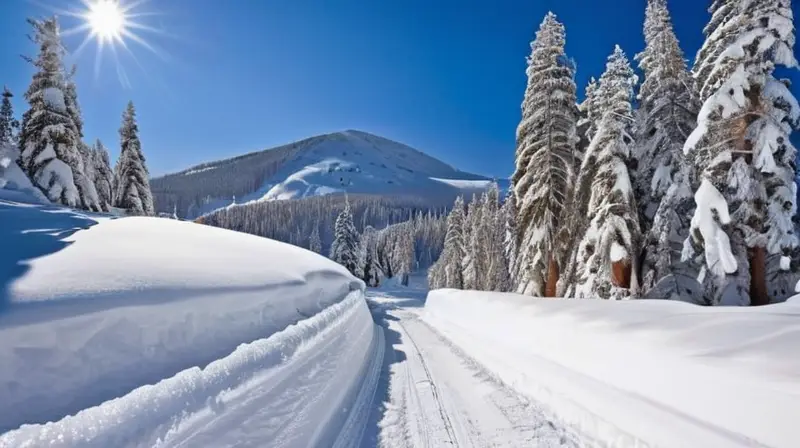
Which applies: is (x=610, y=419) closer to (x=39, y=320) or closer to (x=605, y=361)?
(x=605, y=361)

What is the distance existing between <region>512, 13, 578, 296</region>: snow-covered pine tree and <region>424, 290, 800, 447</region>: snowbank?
1115 centimetres

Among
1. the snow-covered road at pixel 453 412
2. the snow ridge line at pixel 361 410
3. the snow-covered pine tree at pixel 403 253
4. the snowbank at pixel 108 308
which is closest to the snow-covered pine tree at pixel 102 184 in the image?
the snowbank at pixel 108 308

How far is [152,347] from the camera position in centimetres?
327

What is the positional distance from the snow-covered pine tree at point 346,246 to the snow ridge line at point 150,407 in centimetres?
4509

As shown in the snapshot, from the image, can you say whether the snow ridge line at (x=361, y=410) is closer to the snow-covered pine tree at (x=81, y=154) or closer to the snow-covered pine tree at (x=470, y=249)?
the snow-covered pine tree at (x=81, y=154)

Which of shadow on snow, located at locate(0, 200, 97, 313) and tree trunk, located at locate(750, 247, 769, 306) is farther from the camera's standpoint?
tree trunk, located at locate(750, 247, 769, 306)

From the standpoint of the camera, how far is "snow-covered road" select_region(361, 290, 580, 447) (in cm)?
416

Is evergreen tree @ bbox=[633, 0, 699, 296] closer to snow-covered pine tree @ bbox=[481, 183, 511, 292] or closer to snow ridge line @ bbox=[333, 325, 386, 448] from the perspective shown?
snow ridge line @ bbox=[333, 325, 386, 448]

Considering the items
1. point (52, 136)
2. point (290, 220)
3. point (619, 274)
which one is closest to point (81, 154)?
point (52, 136)

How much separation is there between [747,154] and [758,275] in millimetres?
3461

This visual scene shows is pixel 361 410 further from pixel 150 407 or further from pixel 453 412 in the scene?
pixel 150 407

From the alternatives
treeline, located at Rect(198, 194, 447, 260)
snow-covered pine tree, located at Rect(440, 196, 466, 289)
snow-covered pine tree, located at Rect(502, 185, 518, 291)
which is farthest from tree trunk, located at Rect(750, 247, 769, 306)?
treeline, located at Rect(198, 194, 447, 260)

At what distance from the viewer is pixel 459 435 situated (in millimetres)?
4301

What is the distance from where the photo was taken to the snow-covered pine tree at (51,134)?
64.8 ft
